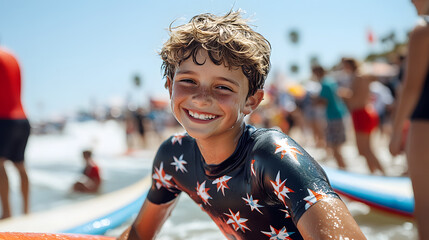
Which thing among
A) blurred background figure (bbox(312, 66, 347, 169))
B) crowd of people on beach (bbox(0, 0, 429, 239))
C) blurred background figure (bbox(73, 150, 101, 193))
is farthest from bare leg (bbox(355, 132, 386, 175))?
blurred background figure (bbox(73, 150, 101, 193))

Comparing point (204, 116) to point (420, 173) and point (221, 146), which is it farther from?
point (420, 173)

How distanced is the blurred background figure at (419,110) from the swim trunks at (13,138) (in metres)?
3.02

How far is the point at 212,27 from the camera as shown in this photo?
1.36 metres

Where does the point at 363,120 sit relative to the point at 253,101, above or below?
below

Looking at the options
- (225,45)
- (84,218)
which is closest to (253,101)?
(225,45)

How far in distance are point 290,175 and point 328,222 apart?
0.55 ft

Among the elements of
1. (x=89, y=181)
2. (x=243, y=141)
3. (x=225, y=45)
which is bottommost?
(x=89, y=181)

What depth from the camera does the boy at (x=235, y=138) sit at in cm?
116

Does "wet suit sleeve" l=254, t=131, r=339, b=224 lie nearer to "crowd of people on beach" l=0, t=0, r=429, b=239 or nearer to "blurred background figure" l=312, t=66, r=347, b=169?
"crowd of people on beach" l=0, t=0, r=429, b=239

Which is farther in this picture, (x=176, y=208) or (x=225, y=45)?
(x=176, y=208)

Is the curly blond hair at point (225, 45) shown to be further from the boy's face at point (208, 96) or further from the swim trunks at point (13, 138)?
the swim trunks at point (13, 138)

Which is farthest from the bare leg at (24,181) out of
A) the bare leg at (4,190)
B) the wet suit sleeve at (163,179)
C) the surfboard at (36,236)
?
the wet suit sleeve at (163,179)

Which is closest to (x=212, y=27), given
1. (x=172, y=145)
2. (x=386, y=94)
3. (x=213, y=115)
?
(x=213, y=115)

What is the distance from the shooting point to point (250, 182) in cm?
130
